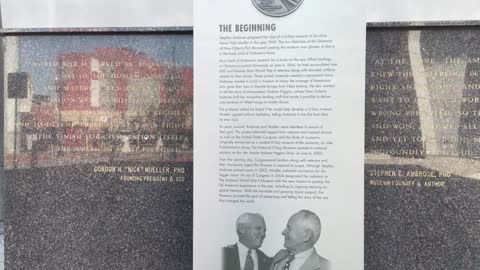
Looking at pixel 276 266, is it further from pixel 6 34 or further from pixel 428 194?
pixel 6 34

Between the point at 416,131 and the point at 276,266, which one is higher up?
the point at 416,131

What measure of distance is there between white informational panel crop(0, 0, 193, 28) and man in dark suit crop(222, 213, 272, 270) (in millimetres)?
1730

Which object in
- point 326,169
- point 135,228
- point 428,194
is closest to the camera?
point 326,169

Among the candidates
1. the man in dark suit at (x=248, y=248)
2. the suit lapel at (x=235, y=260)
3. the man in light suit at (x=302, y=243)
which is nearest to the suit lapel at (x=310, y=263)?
the man in light suit at (x=302, y=243)

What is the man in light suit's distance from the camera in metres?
3.66

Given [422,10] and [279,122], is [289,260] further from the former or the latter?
[422,10]

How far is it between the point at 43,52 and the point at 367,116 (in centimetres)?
286

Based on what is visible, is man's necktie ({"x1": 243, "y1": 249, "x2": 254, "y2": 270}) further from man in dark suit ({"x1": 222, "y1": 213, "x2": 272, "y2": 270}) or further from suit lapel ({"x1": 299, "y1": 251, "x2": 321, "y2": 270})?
suit lapel ({"x1": 299, "y1": 251, "x2": 321, "y2": 270})

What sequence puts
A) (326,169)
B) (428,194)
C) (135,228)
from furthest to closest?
(135,228) → (428,194) → (326,169)

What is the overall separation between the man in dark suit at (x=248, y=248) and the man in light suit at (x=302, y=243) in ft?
0.40

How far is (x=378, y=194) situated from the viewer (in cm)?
409

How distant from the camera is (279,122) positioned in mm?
3709

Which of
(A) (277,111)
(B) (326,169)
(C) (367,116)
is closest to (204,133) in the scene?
(A) (277,111)

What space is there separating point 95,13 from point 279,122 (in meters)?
1.93
